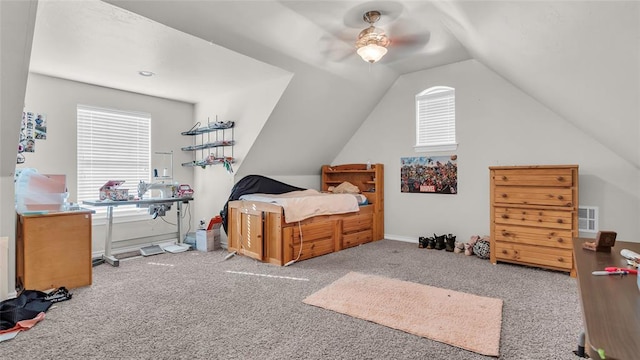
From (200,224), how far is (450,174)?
3.91 m

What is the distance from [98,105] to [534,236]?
559 centimetres

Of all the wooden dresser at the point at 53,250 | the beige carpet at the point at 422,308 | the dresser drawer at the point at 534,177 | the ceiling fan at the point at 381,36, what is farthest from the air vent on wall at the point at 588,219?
the wooden dresser at the point at 53,250

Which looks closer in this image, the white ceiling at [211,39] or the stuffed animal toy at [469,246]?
the white ceiling at [211,39]

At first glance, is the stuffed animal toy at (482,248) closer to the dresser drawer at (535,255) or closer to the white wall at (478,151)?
the dresser drawer at (535,255)

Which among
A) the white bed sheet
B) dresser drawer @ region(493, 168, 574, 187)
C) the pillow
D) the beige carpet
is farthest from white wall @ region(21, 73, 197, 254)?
dresser drawer @ region(493, 168, 574, 187)

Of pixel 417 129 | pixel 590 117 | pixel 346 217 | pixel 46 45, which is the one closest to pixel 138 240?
pixel 46 45

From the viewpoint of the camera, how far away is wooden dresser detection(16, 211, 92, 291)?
2756 millimetres

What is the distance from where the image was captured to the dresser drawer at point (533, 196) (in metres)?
3.30

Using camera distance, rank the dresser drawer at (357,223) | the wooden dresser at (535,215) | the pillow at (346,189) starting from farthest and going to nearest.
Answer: the pillow at (346,189) < the dresser drawer at (357,223) < the wooden dresser at (535,215)

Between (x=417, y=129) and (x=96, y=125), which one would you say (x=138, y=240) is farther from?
(x=417, y=129)

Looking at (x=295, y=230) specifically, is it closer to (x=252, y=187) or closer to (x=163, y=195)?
→ (x=252, y=187)

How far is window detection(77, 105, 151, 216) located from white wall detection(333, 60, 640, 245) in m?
3.26

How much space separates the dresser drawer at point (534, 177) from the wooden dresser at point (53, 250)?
4.35m

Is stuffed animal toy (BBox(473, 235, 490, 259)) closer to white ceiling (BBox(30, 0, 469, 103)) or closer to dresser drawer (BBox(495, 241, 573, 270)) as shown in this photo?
dresser drawer (BBox(495, 241, 573, 270))
